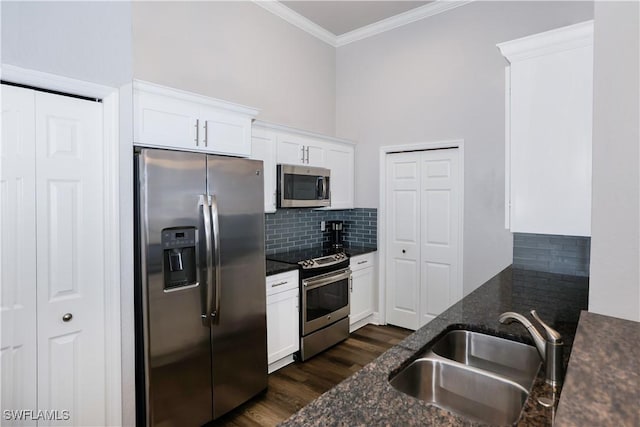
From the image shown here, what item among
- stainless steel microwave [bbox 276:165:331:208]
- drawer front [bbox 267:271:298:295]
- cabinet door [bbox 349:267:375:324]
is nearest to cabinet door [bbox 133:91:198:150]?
stainless steel microwave [bbox 276:165:331:208]

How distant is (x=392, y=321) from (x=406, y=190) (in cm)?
164

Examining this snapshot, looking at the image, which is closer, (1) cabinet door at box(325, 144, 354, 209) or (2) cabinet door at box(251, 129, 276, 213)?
(2) cabinet door at box(251, 129, 276, 213)

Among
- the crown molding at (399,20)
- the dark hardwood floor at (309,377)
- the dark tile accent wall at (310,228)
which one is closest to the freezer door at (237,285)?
the dark hardwood floor at (309,377)

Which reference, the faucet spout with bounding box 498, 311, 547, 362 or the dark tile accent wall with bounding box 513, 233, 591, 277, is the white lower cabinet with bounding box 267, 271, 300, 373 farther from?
the faucet spout with bounding box 498, 311, 547, 362

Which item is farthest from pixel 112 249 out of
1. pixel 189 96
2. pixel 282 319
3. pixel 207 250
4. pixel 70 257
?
pixel 282 319

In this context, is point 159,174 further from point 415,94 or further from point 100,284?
point 415,94

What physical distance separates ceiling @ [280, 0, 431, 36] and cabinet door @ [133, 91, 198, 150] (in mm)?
2261

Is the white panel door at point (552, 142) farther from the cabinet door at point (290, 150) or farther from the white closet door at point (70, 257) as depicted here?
the white closet door at point (70, 257)

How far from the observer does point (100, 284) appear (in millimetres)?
2010

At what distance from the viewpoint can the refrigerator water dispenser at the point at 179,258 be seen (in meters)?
2.10

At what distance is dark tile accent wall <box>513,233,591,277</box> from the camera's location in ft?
8.18

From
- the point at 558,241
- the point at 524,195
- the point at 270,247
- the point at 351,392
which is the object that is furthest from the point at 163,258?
the point at 558,241

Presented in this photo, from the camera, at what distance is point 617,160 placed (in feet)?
2.83

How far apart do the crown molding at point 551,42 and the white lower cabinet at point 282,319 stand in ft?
7.60
